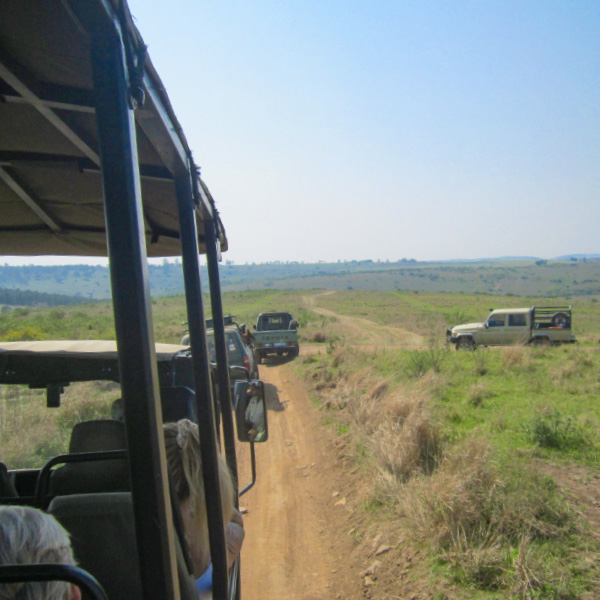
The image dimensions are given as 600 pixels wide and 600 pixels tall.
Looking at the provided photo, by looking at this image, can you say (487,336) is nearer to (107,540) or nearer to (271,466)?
(271,466)

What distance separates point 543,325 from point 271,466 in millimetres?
16905

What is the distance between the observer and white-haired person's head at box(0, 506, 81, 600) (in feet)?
3.84

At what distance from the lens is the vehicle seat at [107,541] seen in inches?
66.0

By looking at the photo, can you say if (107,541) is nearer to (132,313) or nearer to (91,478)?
(91,478)

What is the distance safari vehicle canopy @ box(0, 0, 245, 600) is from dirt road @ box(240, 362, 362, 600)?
2420mm

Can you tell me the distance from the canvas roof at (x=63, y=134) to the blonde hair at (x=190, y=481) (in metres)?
0.98

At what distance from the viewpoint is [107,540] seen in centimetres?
169

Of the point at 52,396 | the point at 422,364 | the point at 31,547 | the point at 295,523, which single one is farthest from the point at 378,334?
the point at 31,547

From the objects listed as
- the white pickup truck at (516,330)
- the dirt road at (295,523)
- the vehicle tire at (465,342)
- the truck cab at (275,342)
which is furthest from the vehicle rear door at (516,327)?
the dirt road at (295,523)

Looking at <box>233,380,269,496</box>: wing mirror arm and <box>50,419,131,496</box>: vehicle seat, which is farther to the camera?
<box>233,380,269,496</box>: wing mirror arm

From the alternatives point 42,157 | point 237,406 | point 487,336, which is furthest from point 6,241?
point 487,336

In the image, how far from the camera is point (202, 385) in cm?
206

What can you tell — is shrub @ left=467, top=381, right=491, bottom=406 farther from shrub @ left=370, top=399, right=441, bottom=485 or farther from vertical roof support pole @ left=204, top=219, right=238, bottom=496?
vertical roof support pole @ left=204, top=219, right=238, bottom=496

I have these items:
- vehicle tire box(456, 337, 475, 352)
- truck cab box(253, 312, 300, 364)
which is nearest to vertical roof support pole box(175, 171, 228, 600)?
truck cab box(253, 312, 300, 364)
